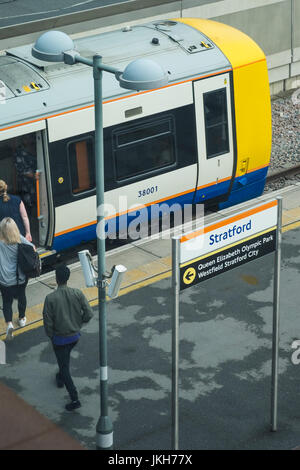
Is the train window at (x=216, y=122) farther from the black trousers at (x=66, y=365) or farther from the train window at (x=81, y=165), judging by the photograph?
the black trousers at (x=66, y=365)

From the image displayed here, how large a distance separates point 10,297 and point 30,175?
252 cm

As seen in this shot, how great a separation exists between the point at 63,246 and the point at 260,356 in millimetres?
3806

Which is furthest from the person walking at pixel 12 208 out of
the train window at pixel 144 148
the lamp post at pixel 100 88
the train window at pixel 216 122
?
the train window at pixel 216 122

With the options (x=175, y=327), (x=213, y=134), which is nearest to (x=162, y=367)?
(x=175, y=327)

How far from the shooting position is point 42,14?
2097 centimetres

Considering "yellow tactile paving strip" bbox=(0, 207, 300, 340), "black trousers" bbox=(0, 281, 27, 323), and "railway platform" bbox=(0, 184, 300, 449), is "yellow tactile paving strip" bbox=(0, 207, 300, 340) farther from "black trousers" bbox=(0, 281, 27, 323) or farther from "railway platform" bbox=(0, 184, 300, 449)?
"black trousers" bbox=(0, 281, 27, 323)

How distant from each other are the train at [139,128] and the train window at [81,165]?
0.05 ft

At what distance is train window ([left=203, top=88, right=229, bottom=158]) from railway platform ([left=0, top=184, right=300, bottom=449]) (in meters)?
2.05

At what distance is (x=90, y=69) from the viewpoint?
14.0 meters

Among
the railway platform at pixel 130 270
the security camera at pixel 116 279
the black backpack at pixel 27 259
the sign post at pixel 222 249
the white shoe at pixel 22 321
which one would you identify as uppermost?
the sign post at pixel 222 249

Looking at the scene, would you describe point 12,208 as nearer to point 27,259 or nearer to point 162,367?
point 27,259

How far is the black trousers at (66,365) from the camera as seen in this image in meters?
10.5
